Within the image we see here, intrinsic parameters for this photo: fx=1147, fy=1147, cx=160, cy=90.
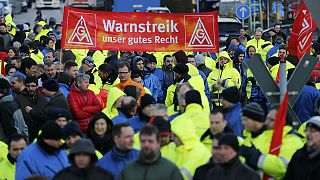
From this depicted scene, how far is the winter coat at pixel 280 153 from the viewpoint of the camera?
11062 mm

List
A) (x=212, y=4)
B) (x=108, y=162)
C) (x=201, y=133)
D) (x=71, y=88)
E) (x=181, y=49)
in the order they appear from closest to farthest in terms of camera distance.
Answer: (x=108, y=162), (x=201, y=133), (x=71, y=88), (x=181, y=49), (x=212, y=4)

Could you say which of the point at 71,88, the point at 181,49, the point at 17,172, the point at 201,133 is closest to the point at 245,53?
the point at 181,49

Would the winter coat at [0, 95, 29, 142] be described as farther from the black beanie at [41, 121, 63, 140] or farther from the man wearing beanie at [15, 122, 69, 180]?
the black beanie at [41, 121, 63, 140]

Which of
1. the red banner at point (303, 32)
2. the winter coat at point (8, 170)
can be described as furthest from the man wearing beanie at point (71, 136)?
the red banner at point (303, 32)

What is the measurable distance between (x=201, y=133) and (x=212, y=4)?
150ft

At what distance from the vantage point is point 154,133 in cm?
1066

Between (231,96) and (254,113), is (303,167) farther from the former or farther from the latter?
(231,96)

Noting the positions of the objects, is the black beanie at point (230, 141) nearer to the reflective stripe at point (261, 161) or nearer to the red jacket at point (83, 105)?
the reflective stripe at point (261, 161)

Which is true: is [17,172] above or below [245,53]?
below

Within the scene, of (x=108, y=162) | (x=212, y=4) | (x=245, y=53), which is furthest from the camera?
(x=212, y=4)

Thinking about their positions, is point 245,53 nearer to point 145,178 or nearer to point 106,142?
point 106,142

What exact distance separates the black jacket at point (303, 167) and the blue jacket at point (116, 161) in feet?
5.26

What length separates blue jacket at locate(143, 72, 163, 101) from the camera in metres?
20.1

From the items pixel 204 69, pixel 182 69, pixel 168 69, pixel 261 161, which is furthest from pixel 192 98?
pixel 204 69
